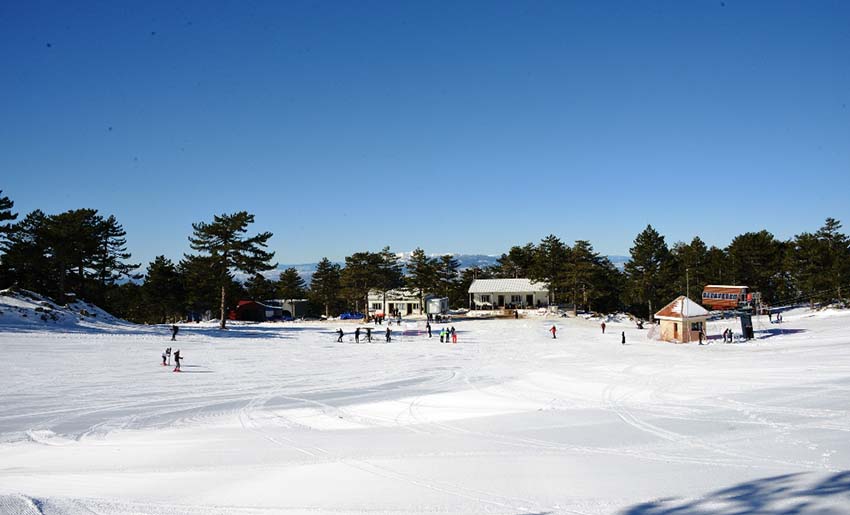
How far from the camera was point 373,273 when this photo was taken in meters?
72.9

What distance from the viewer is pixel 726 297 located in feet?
211

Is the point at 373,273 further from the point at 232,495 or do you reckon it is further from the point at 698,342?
the point at 232,495

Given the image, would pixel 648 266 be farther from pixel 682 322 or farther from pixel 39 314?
pixel 39 314

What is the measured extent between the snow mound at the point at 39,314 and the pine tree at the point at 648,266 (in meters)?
60.2

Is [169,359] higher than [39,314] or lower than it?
lower

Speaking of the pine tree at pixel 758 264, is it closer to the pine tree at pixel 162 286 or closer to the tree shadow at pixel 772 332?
the tree shadow at pixel 772 332

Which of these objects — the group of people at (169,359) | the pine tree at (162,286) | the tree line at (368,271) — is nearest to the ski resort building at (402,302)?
the tree line at (368,271)

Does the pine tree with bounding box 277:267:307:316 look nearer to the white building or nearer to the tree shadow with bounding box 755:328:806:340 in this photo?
the white building

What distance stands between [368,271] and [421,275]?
10.8m

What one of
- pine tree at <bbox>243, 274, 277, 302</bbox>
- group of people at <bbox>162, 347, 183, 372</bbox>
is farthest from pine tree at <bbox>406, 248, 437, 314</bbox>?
group of people at <bbox>162, 347, 183, 372</bbox>

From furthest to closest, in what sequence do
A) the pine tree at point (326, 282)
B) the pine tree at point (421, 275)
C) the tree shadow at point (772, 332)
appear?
the pine tree at point (326, 282) < the pine tree at point (421, 275) < the tree shadow at point (772, 332)

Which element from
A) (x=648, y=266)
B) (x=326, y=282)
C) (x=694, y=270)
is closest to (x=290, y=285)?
(x=326, y=282)

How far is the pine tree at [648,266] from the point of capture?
234 ft

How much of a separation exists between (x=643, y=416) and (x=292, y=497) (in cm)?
1117
